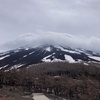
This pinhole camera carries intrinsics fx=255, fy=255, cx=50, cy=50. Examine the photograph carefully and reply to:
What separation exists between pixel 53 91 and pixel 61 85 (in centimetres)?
389

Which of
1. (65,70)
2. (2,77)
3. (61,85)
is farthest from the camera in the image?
(65,70)

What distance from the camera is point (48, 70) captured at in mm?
150500

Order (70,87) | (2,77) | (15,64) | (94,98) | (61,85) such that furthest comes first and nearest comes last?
(15,64) → (2,77) → (61,85) → (70,87) → (94,98)

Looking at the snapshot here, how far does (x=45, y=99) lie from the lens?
6662cm

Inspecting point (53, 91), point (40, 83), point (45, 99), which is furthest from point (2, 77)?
point (45, 99)

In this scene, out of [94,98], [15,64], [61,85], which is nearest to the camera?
[94,98]

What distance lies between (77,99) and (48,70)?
86944 mm

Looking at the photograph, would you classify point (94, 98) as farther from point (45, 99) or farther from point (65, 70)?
point (65, 70)

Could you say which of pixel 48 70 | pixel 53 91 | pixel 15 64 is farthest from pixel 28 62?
pixel 53 91

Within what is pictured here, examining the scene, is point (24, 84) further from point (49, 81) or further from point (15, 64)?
point (15, 64)

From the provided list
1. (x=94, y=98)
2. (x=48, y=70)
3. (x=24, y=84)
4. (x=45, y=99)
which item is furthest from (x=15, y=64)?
(x=94, y=98)

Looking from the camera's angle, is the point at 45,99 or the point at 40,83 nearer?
the point at 45,99

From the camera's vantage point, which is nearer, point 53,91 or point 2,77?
point 53,91

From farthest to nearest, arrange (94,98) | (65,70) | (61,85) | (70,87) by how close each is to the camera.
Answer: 1. (65,70)
2. (61,85)
3. (70,87)
4. (94,98)
